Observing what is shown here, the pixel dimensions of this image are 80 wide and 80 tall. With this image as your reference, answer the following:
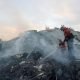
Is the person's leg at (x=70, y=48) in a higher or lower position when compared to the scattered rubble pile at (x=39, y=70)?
higher

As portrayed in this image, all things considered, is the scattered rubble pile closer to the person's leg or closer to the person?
the person's leg

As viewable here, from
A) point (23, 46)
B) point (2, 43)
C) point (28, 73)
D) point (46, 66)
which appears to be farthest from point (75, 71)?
point (2, 43)

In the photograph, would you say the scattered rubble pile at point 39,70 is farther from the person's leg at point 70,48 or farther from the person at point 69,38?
the person at point 69,38

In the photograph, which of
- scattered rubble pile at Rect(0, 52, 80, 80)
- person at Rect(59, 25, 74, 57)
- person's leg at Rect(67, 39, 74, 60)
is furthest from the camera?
person's leg at Rect(67, 39, 74, 60)

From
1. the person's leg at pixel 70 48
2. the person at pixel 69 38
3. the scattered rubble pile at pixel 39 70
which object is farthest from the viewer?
the person's leg at pixel 70 48

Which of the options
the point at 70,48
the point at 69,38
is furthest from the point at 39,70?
the point at 69,38

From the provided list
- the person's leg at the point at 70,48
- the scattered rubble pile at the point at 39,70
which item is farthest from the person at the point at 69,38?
the scattered rubble pile at the point at 39,70

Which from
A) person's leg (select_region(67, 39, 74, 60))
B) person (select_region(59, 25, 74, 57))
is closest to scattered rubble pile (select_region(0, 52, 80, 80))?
person's leg (select_region(67, 39, 74, 60))

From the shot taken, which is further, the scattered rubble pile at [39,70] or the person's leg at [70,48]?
the person's leg at [70,48]

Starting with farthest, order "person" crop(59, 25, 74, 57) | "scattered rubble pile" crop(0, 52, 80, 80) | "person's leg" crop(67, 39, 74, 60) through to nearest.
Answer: "person's leg" crop(67, 39, 74, 60) < "person" crop(59, 25, 74, 57) < "scattered rubble pile" crop(0, 52, 80, 80)

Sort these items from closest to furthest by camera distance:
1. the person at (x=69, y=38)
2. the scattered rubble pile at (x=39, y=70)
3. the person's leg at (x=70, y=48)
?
1. the scattered rubble pile at (x=39, y=70)
2. the person at (x=69, y=38)
3. the person's leg at (x=70, y=48)

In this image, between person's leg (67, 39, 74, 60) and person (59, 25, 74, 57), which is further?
person's leg (67, 39, 74, 60)

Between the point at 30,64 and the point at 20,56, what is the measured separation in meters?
3.86

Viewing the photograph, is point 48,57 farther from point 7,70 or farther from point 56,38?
point 56,38
